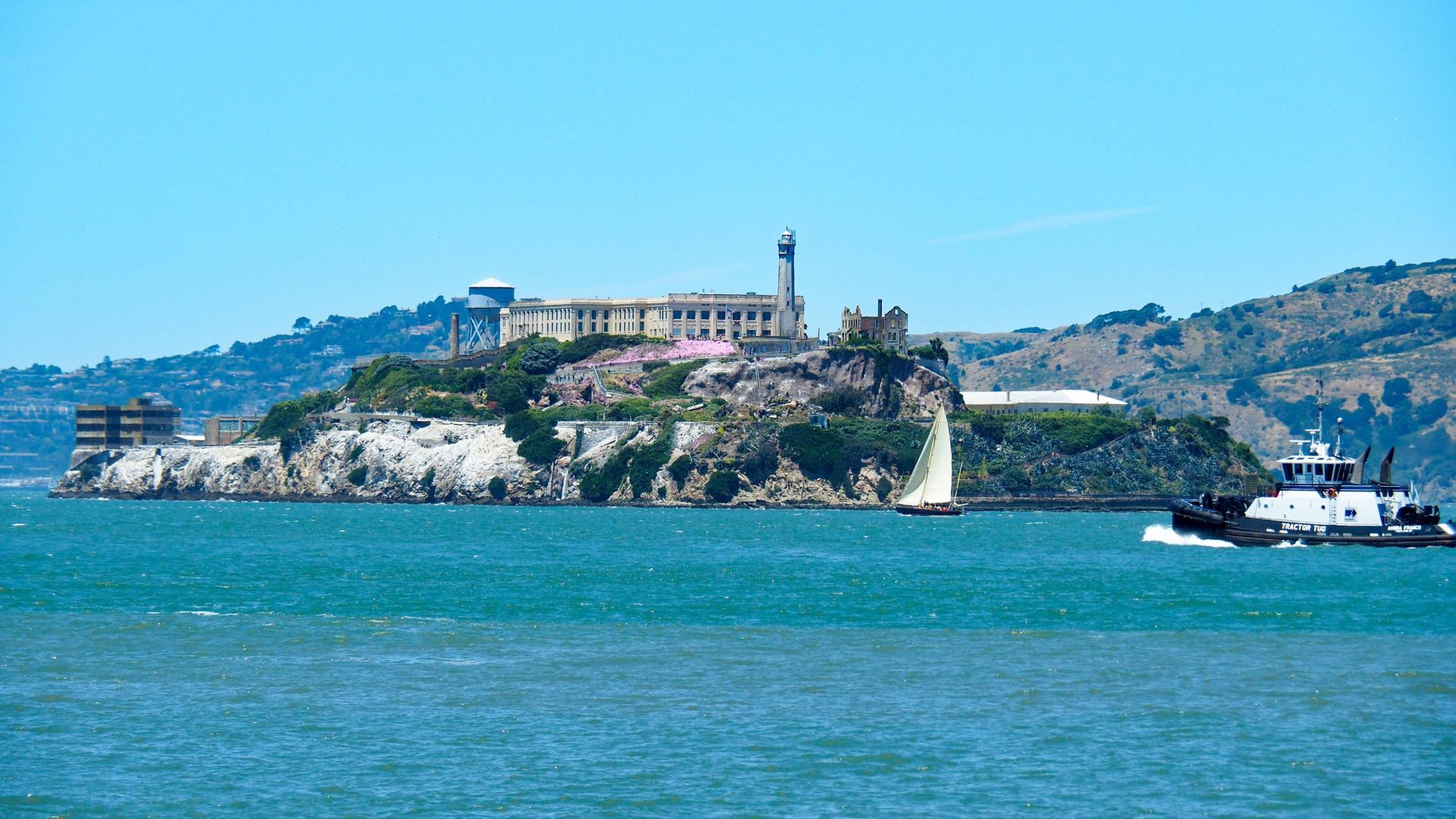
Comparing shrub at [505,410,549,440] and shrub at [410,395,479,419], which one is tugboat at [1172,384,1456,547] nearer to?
shrub at [505,410,549,440]

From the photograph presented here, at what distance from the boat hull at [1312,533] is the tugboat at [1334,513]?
38mm

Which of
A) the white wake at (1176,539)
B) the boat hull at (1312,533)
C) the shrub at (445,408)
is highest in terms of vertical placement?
the shrub at (445,408)

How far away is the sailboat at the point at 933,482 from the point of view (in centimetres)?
14588

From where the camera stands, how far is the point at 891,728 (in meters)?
36.2

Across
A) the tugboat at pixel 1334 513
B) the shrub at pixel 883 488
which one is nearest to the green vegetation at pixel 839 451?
the shrub at pixel 883 488

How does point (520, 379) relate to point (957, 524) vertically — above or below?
above

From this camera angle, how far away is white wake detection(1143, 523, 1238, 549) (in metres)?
101

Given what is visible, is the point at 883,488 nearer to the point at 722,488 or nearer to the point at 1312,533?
the point at 722,488

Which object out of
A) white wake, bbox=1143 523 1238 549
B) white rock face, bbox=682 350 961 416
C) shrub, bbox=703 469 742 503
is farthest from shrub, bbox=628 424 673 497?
white wake, bbox=1143 523 1238 549

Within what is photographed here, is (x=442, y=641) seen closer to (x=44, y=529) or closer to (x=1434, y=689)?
(x=1434, y=689)

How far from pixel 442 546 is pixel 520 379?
9432 centimetres

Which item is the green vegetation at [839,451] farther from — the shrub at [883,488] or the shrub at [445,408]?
the shrub at [445,408]

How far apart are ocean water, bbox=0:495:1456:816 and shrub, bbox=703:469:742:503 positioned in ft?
270

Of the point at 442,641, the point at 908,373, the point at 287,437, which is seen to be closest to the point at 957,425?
the point at 908,373
